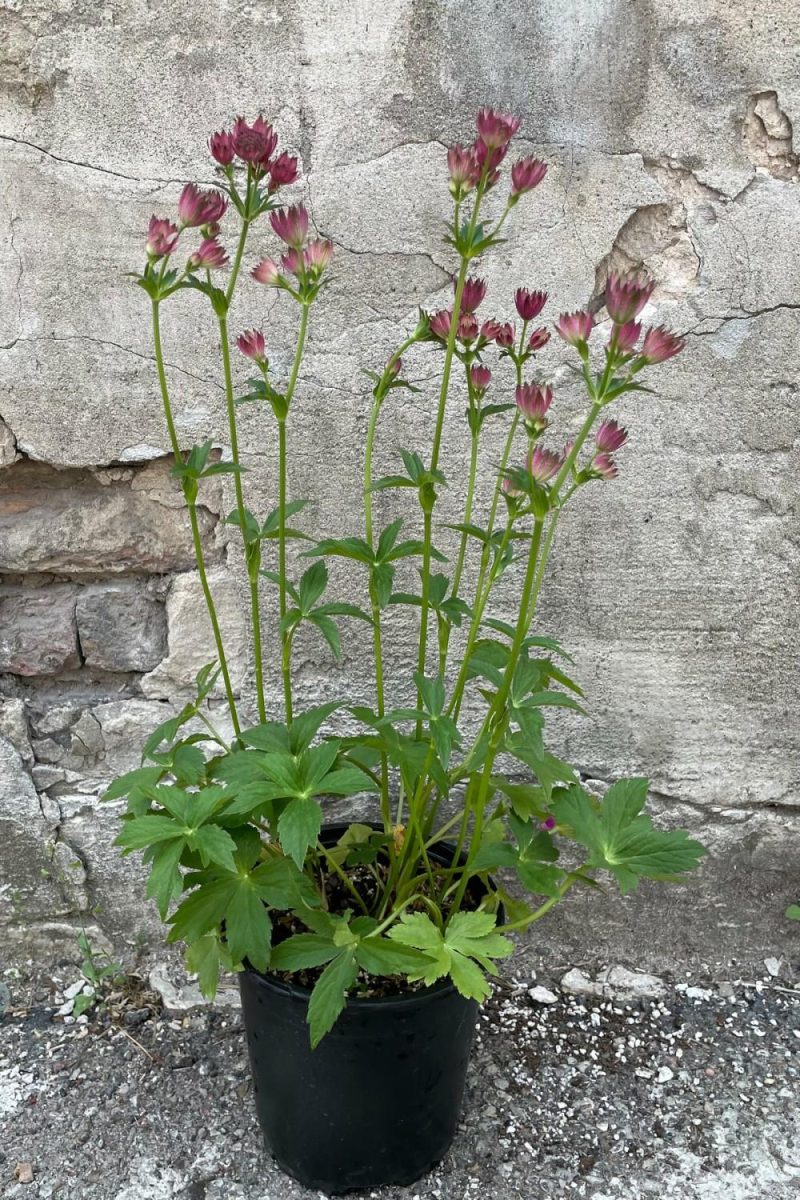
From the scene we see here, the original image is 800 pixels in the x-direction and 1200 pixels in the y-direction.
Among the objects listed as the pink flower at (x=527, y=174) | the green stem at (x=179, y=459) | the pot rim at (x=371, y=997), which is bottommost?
the pot rim at (x=371, y=997)

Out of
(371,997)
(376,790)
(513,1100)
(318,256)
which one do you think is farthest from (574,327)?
(513,1100)

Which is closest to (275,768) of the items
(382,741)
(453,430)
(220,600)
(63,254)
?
(382,741)

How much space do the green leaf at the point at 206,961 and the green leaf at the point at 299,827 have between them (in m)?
0.34

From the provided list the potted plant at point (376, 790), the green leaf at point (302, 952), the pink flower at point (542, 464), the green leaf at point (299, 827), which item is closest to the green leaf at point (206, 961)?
the potted plant at point (376, 790)

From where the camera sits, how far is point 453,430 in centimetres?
194

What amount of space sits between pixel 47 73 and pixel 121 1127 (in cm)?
187

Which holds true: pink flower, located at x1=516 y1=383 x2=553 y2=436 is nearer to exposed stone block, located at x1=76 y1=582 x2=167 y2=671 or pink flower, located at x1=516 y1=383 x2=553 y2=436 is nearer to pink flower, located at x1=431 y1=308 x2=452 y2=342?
pink flower, located at x1=431 y1=308 x2=452 y2=342

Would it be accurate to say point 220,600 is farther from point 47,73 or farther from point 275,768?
point 47,73

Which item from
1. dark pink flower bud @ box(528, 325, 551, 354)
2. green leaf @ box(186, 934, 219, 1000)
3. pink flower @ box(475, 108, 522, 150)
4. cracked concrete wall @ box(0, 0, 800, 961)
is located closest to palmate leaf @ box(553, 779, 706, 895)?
cracked concrete wall @ box(0, 0, 800, 961)

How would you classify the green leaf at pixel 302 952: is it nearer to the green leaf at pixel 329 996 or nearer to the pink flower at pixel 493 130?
the green leaf at pixel 329 996

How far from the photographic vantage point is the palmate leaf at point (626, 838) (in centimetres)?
154

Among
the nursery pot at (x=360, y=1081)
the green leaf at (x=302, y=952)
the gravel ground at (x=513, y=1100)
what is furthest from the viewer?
the gravel ground at (x=513, y=1100)

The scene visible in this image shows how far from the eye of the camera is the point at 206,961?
5.35 feet

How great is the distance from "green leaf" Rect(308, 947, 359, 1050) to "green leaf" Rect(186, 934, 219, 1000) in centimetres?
23
